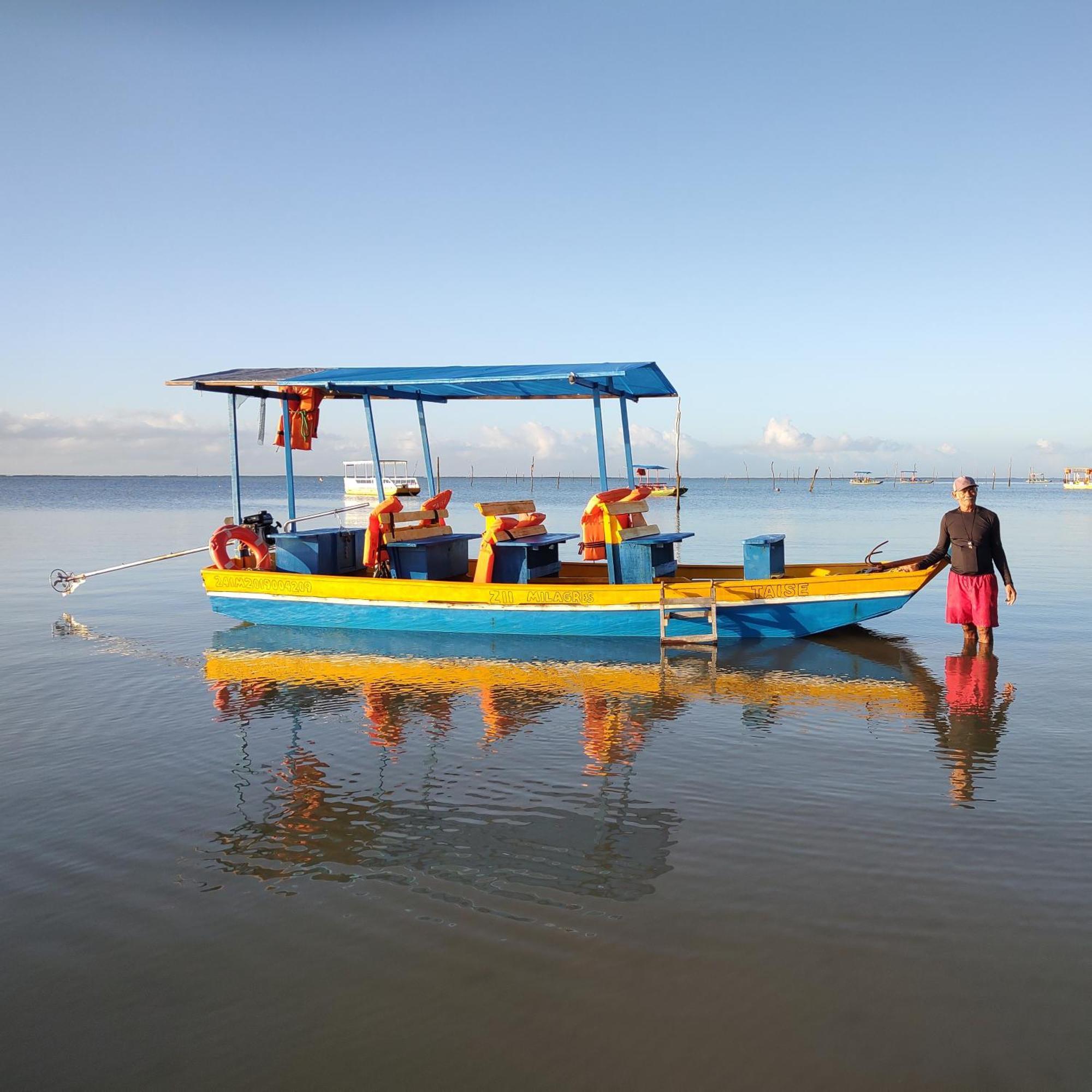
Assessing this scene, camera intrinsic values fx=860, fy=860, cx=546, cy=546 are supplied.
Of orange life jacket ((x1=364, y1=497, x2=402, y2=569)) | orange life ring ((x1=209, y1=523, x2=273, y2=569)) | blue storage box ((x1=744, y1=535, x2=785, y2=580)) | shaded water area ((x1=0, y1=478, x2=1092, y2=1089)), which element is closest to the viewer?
shaded water area ((x1=0, y1=478, x2=1092, y2=1089))

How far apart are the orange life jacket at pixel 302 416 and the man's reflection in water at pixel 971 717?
9.58 metres

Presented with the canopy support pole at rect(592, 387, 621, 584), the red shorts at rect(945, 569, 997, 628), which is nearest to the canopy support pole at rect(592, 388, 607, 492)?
the canopy support pole at rect(592, 387, 621, 584)

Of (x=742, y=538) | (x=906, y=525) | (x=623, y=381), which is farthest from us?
(x=906, y=525)

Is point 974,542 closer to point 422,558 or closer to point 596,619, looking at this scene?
point 596,619

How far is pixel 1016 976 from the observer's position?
3.82m

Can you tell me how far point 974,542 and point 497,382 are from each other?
655 centimetres

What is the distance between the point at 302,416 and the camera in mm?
13461

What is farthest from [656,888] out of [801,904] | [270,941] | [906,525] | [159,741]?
[906,525]

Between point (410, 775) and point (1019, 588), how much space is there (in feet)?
50.9

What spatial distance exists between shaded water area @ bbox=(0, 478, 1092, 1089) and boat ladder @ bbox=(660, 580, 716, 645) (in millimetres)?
666

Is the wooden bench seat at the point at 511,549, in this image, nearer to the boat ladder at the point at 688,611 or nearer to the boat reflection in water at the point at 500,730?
the boat reflection in water at the point at 500,730

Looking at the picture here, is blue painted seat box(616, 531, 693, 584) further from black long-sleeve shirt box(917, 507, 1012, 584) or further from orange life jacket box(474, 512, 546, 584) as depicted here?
black long-sleeve shirt box(917, 507, 1012, 584)

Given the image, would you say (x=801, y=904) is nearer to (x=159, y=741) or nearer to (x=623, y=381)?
(x=159, y=741)

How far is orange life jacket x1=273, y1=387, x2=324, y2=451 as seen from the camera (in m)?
13.4
